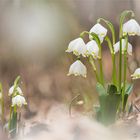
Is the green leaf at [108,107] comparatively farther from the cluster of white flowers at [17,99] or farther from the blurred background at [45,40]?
the blurred background at [45,40]

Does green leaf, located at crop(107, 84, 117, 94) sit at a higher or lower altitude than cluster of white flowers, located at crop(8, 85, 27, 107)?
higher

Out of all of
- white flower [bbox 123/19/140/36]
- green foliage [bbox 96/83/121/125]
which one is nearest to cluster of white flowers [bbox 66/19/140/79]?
white flower [bbox 123/19/140/36]

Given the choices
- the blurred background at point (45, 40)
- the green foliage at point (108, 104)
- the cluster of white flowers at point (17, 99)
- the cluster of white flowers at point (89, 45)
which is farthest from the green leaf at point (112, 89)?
the blurred background at point (45, 40)

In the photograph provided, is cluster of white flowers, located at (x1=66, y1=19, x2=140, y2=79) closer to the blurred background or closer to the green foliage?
the green foliage

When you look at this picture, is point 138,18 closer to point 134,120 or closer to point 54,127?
point 134,120

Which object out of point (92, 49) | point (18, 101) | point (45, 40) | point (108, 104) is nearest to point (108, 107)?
point (108, 104)

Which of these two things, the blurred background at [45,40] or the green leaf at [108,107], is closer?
the green leaf at [108,107]

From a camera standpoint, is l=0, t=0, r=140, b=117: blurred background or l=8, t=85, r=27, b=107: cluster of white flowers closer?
l=8, t=85, r=27, b=107: cluster of white flowers

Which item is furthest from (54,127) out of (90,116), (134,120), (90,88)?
(90,88)
